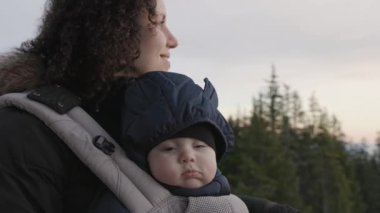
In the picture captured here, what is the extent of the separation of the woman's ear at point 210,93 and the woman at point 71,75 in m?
0.22

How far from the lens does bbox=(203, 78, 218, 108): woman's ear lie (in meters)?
2.27

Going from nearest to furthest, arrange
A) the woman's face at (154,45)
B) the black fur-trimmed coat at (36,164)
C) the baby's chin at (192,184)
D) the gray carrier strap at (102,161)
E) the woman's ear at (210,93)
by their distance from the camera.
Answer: the black fur-trimmed coat at (36,164) < the gray carrier strap at (102,161) < the baby's chin at (192,184) < the woman's ear at (210,93) < the woman's face at (154,45)

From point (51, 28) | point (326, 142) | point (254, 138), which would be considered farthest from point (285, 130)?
point (51, 28)

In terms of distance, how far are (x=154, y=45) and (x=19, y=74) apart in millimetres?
461

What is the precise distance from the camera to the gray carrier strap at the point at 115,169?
6.70 feet

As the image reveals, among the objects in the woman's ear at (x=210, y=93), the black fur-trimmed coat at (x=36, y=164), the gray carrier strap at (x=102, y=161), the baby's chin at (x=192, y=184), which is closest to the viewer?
the black fur-trimmed coat at (x=36, y=164)

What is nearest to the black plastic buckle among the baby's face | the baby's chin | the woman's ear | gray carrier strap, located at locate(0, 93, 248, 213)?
gray carrier strap, located at locate(0, 93, 248, 213)

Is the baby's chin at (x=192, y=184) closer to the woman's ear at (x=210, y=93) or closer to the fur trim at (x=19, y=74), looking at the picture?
the woman's ear at (x=210, y=93)

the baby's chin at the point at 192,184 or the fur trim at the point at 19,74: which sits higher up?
the fur trim at the point at 19,74

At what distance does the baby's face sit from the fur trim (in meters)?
0.45

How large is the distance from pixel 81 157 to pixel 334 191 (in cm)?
6094

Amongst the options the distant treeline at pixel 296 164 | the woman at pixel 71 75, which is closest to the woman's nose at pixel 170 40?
the woman at pixel 71 75

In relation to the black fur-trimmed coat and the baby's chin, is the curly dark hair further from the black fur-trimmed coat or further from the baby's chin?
the baby's chin

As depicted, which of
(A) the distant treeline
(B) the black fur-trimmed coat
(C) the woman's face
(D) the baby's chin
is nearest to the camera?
(B) the black fur-trimmed coat
